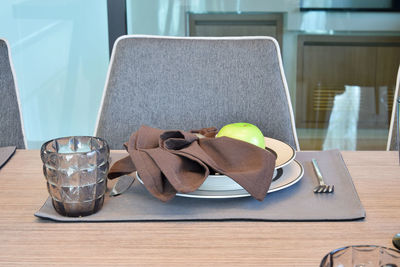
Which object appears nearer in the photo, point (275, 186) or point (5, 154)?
point (275, 186)

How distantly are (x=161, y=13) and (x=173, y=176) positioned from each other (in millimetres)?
1839

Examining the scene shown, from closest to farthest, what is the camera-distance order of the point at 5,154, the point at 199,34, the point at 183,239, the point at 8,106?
the point at 183,239 < the point at 5,154 < the point at 8,106 < the point at 199,34

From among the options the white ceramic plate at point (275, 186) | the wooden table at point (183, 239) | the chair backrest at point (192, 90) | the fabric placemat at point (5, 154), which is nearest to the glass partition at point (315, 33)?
the chair backrest at point (192, 90)

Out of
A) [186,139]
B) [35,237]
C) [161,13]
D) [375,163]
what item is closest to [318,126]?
[161,13]

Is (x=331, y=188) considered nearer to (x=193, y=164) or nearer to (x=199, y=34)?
(x=193, y=164)

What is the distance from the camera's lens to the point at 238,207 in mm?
754

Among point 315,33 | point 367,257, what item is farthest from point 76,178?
point 315,33

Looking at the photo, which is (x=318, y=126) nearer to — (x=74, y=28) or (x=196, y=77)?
(x=74, y=28)

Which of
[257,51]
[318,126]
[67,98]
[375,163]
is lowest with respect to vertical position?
[318,126]

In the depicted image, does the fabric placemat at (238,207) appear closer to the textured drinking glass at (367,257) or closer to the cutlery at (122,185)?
the cutlery at (122,185)

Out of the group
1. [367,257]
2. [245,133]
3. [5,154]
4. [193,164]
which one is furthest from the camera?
[5,154]

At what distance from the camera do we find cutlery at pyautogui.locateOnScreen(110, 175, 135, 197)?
0.82 metres

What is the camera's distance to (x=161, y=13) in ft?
8.11

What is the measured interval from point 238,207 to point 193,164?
97mm
